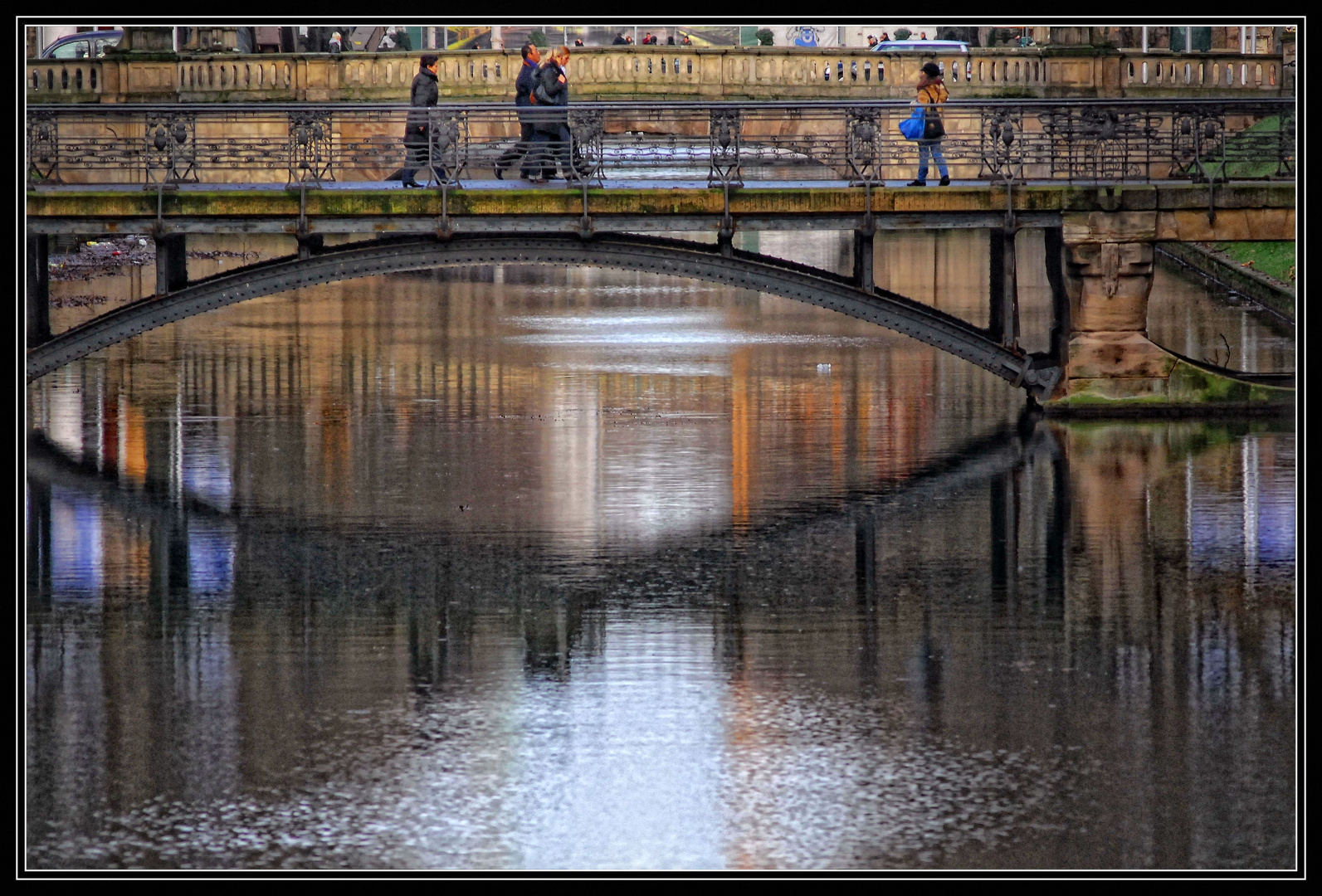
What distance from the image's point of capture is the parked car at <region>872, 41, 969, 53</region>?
5209 cm

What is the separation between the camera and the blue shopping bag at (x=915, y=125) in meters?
23.5

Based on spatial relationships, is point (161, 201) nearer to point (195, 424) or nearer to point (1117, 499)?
point (195, 424)

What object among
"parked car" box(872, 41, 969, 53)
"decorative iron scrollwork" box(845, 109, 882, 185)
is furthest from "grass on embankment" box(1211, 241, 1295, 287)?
"decorative iron scrollwork" box(845, 109, 882, 185)

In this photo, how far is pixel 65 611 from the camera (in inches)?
524

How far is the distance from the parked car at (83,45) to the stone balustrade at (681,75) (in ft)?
7.53

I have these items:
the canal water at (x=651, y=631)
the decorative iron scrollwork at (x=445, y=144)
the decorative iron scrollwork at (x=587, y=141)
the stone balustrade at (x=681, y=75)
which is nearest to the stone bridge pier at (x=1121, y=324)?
the canal water at (x=651, y=631)

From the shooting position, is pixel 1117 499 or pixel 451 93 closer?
pixel 1117 499

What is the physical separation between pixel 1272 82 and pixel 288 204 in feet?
120

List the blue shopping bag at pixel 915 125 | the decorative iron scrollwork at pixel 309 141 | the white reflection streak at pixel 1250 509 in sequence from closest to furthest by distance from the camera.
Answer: the white reflection streak at pixel 1250 509
the decorative iron scrollwork at pixel 309 141
the blue shopping bag at pixel 915 125

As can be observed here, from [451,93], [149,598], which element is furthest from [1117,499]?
[451,93]

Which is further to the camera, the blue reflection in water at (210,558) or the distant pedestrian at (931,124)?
the distant pedestrian at (931,124)

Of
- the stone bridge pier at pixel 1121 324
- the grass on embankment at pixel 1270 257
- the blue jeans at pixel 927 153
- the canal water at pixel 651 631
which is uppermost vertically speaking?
the blue jeans at pixel 927 153

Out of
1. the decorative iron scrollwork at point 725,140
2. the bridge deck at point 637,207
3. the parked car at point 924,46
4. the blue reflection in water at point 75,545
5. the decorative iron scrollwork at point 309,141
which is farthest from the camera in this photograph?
the parked car at point 924,46

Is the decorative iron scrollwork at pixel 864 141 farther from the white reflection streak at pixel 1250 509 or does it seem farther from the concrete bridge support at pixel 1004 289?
the white reflection streak at pixel 1250 509
